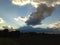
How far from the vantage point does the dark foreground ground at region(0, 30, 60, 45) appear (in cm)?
1482

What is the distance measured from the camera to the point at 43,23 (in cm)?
1485

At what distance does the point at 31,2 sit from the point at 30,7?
7 centimetres

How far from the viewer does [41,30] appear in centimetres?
1484

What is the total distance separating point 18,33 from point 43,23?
1.15ft

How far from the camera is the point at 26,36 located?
14828 millimetres

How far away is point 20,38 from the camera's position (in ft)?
48.6

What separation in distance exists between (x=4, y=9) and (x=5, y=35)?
1.13ft

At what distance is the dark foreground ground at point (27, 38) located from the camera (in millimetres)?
14824

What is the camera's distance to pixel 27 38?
48.6 feet

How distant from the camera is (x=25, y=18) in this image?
14859 mm

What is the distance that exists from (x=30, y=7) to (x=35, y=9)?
0.23 ft

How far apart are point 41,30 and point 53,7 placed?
0.34 m

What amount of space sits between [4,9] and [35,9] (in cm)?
41

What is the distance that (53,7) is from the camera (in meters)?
14.9
